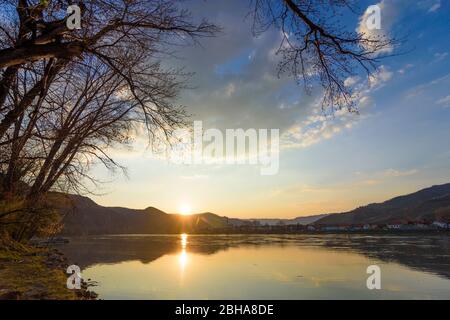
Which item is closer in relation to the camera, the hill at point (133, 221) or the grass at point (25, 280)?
the grass at point (25, 280)

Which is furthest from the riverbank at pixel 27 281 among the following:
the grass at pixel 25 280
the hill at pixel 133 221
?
the hill at pixel 133 221

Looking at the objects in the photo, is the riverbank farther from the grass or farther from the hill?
the hill

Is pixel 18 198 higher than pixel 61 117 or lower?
lower

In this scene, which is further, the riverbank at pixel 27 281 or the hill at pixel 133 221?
the hill at pixel 133 221

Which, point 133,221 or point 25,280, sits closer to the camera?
point 25,280

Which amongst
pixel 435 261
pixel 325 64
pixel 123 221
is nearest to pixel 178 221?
pixel 123 221

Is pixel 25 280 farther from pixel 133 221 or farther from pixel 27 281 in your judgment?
pixel 133 221

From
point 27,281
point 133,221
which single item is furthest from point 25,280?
point 133,221

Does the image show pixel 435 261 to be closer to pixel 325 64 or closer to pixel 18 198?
pixel 325 64

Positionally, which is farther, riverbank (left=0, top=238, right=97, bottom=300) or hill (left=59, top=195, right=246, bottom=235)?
hill (left=59, top=195, right=246, bottom=235)

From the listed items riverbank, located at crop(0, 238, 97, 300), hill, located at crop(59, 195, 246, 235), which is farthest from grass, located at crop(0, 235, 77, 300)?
hill, located at crop(59, 195, 246, 235)

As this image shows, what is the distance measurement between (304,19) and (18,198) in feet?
43.6

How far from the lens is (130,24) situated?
7.57 meters

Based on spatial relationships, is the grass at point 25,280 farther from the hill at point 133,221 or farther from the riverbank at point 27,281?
the hill at point 133,221
